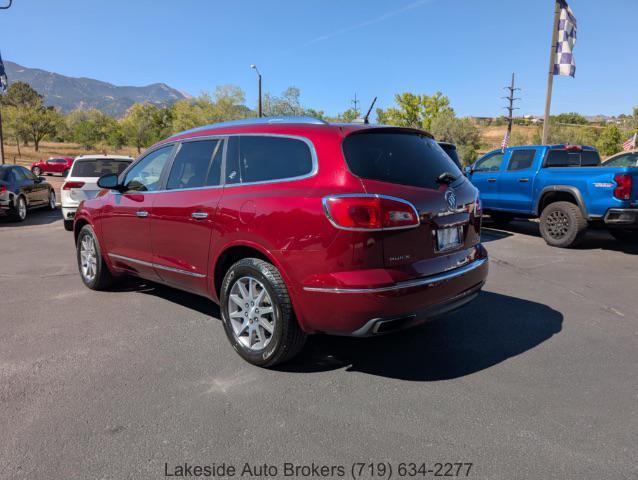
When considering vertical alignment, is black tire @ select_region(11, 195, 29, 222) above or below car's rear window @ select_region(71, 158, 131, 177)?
below

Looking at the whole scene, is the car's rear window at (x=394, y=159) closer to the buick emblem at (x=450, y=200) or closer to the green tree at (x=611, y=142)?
the buick emblem at (x=450, y=200)

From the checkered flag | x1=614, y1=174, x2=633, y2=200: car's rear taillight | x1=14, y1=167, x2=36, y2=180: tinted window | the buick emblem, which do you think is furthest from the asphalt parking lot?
the checkered flag

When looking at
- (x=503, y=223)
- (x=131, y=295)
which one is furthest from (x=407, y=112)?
(x=131, y=295)

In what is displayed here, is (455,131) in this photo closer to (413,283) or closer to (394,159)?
(394,159)

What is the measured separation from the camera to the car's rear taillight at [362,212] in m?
2.94

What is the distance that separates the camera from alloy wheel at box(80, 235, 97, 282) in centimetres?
561

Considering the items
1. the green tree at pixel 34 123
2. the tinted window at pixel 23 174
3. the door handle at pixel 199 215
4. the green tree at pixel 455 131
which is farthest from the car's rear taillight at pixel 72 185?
Result: the green tree at pixel 34 123

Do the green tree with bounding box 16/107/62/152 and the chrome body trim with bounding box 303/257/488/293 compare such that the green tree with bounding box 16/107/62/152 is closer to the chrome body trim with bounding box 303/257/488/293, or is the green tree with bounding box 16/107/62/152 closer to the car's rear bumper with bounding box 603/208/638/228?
the car's rear bumper with bounding box 603/208/638/228

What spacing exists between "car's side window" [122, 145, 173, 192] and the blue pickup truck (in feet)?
21.3

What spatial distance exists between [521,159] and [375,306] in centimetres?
827

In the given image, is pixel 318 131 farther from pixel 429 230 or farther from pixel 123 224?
pixel 123 224

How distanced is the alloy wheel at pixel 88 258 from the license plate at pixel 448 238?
4.06 metres

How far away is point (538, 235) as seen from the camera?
10.2 meters

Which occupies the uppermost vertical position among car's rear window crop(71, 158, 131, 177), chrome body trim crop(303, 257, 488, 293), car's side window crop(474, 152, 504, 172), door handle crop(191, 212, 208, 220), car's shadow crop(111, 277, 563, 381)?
car's side window crop(474, 152, 504, 172)
